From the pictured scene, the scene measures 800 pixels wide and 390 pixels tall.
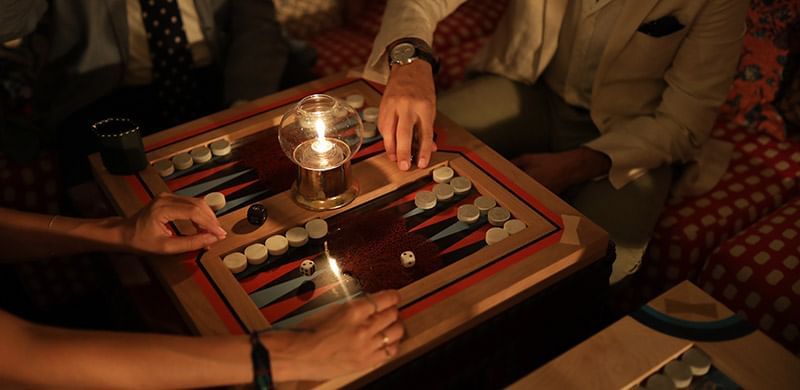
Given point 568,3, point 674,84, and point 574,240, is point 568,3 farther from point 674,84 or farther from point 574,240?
point 574,240

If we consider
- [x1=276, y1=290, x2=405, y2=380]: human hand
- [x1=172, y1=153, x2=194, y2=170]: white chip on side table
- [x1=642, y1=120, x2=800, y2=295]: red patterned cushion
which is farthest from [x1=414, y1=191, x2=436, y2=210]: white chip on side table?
[x1=642, y1=120, x2=800, y2=295]: red patterned cushion

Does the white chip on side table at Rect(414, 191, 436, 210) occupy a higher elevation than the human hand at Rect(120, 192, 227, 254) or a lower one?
lower

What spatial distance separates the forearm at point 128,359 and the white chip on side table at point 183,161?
553 millimetres

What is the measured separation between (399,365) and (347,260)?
26cm

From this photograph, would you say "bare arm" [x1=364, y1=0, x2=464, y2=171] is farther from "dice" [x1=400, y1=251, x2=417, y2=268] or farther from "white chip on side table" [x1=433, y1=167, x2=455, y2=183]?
"dice" [x1=400, y1=251, x2=417, y2=268]

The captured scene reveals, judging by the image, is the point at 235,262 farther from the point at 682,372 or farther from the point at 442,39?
the point at 442,39

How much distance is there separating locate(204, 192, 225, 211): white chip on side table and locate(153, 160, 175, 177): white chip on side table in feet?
0.49

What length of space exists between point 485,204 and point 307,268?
406 mm

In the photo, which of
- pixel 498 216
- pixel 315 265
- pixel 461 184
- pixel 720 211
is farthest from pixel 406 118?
pixel 720 211

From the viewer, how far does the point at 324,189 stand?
1483 millimetres

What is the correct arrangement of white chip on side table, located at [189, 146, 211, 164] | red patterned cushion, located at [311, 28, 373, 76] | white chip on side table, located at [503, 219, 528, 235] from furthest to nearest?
1. red patterned cushion, located at [311, 28, 373, 76]
2. white chip on side table, located at [189, 146, 211, 164]
3. white chip on side table, located at [503, 219, 528, 235]

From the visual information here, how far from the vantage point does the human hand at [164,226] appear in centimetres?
135

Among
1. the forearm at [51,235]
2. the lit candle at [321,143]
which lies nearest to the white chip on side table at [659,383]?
the lit candle at [321,143]

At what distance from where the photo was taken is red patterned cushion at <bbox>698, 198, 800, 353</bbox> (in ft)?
5.51
